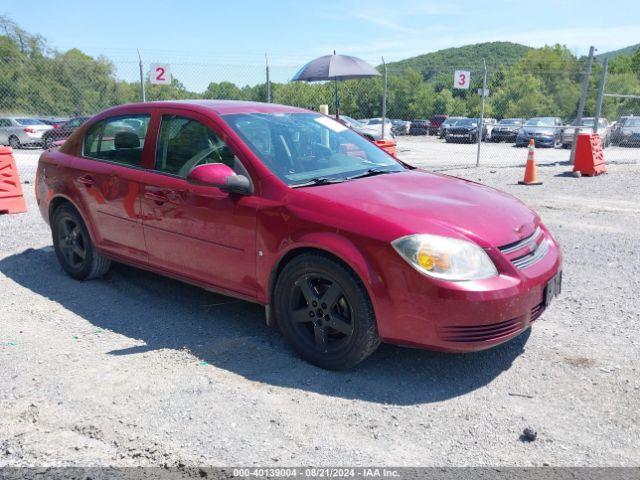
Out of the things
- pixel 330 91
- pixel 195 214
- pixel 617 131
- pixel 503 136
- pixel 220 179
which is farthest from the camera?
pixel 503 136

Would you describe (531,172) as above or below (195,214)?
below

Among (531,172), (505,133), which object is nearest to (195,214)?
(531,172)

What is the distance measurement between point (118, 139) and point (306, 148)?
1.75 meters

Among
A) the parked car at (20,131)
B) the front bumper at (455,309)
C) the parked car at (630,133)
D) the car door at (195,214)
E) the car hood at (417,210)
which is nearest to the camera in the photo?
the front bumper at (455,309)

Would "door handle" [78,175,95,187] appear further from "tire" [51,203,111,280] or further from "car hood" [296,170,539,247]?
"car hood" [296,170,539,247]

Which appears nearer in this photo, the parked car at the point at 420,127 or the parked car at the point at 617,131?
the parked car at the point at 617,131

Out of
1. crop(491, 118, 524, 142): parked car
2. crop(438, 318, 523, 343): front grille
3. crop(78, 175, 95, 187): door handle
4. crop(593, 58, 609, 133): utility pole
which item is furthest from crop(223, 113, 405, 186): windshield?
crop(491, 118, 524, 142): parked car

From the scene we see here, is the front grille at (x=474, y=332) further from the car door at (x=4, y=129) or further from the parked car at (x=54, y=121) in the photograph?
the car door at (x=4, y=129)

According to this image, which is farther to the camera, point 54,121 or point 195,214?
point 54,121

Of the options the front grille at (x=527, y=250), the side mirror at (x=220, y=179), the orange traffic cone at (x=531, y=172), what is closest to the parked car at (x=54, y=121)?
the orange traffic cone at (x=531, y=172)

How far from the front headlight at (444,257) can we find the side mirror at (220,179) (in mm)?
1164

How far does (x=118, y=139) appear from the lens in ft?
16.1

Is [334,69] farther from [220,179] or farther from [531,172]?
[220,179]

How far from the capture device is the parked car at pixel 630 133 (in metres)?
23.8
